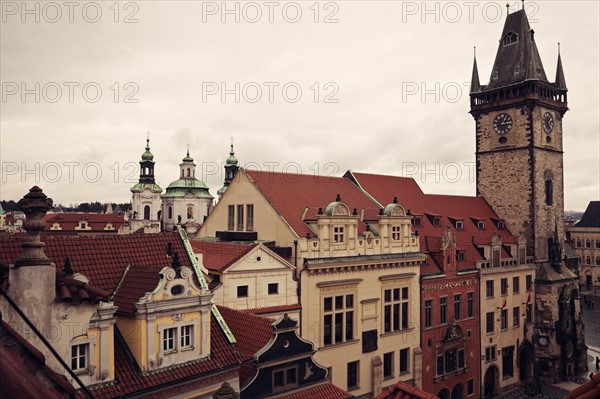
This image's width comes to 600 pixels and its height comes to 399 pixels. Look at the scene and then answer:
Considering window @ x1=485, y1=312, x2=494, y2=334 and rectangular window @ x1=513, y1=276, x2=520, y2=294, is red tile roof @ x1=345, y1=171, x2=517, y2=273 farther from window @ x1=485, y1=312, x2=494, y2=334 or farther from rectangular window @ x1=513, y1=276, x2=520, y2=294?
window @ x1=485, y1=312, x2=494, y2=334

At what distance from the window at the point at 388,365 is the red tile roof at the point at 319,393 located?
41.1 feet

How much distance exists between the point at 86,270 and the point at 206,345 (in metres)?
4.65

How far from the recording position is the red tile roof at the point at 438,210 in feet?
124

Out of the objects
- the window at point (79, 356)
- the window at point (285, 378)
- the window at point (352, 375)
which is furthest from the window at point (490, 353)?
the window at point (79, 356)

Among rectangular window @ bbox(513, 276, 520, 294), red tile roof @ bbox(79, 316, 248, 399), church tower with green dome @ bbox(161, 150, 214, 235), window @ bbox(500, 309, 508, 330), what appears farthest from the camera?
church tower with green dome @ bbox(161, 150, 214, 235)

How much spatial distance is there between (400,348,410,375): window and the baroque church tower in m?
18.3

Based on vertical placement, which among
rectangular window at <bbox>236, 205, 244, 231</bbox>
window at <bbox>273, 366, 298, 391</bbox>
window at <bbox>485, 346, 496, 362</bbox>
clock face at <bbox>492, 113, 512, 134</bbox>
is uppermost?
clock face at <bbox>492, 113, 512, 134</bbox>

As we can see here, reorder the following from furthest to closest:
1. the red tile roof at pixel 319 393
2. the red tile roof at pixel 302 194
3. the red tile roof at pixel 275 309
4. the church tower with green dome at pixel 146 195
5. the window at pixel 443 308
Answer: the church tower with green dome at pixel 146 195, the window at pixel 443 308, the red tile roof at pixel 302 194, the red tile roof at pixel 275 309, the red tile roof at pixel 319 393

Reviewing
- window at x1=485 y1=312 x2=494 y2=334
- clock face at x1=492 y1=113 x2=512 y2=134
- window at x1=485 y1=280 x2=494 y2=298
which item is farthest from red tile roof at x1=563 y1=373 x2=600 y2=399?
clock face at x1=492 y1=113 x2=512 y2=134

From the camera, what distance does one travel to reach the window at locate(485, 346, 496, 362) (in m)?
38.9

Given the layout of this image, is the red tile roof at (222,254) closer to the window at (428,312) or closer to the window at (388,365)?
the window at (388,365)

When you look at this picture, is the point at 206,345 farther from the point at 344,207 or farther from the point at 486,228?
the point at 486,228

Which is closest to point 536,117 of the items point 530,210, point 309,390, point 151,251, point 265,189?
point 530,210

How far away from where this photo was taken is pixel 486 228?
145 feet
